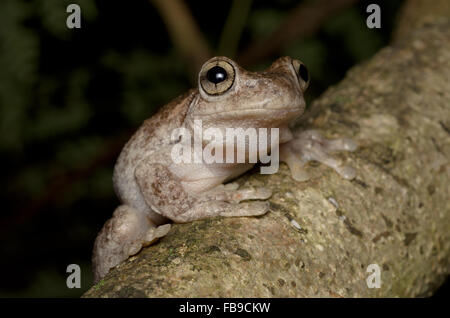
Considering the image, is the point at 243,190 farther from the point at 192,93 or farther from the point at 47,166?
the point at 47,166

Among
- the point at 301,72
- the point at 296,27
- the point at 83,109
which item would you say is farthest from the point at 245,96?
the point at 83,109

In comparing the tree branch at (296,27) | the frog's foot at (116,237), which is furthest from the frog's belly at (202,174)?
the tree branch at (296,27)

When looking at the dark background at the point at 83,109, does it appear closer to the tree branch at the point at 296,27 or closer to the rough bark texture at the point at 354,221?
the tree branch at the point at 296,27

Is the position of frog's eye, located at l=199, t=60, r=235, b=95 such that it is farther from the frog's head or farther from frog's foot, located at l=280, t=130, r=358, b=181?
frog's foot, located at l=280, t=130, r=358, b=181

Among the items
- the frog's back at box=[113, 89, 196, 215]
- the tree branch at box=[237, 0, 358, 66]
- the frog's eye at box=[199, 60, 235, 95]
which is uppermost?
the tree branch at box=[237, 0, 358, 66]

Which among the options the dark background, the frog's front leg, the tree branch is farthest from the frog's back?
the tree branch

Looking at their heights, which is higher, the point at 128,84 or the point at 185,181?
the point at 128,84

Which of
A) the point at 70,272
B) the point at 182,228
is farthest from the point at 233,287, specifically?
the point at 70,272
